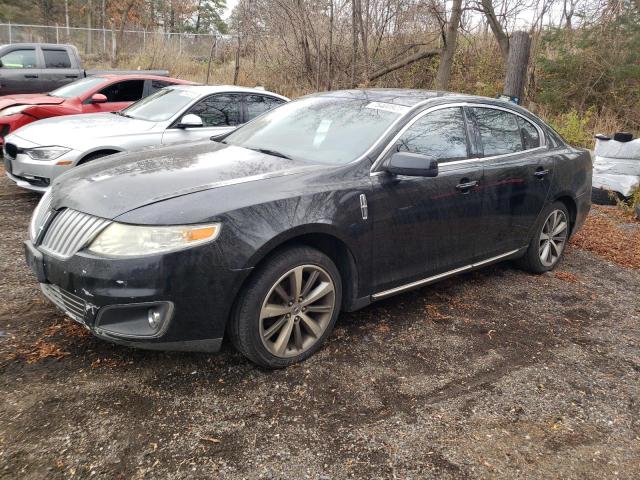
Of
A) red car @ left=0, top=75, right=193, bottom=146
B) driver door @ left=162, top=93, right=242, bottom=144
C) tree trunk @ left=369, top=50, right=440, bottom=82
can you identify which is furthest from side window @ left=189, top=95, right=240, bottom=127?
tree trunk @ left=369, top=50, right=440, bottom=82

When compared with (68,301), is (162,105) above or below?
above

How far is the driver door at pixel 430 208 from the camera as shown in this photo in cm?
338

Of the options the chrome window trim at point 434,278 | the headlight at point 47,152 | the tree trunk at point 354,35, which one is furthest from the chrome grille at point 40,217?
the tree trunk at point 354,35

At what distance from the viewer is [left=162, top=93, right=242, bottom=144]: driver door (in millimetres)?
6176

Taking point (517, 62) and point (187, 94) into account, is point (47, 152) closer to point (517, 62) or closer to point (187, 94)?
point (187, 94)

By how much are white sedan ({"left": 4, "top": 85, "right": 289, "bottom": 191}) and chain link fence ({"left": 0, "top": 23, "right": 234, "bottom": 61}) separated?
14329mm

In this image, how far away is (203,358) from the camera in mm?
3107

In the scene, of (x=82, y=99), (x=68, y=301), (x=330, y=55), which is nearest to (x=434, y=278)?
(x=68, y=301)

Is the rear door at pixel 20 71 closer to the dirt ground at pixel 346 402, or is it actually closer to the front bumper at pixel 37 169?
the front bumper at pixel 37 169

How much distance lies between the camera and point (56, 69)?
11.2 metres

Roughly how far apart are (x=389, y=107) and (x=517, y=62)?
17.8 ft

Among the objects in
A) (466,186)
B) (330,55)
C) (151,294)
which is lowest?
(151,294)

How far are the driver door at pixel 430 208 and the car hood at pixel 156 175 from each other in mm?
539

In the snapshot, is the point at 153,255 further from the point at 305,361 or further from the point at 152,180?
the point at 305,361
